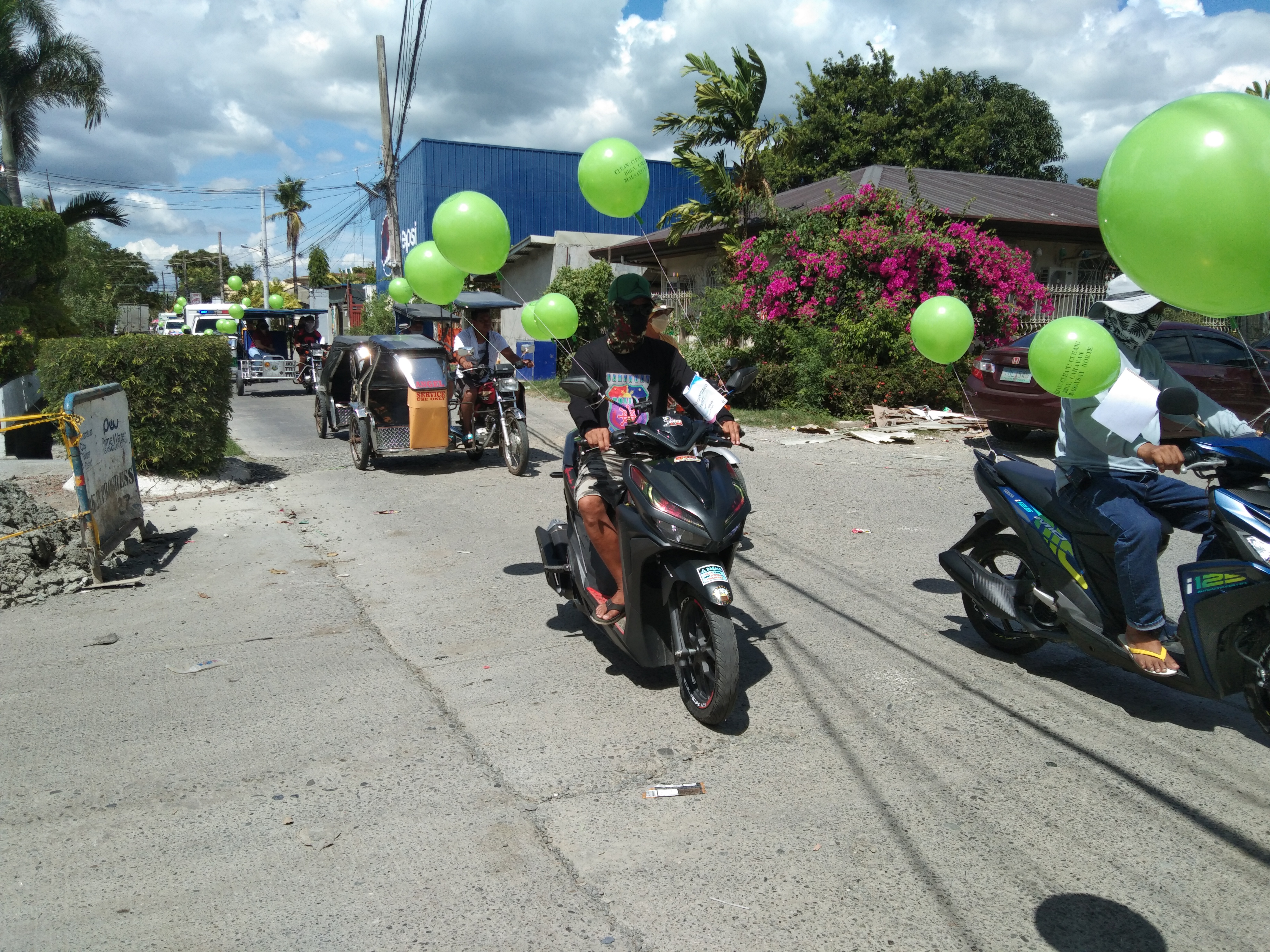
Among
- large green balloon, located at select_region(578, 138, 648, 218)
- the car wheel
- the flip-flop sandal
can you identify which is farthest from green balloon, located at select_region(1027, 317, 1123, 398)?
the car wheel

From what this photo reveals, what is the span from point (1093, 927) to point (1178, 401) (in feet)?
6.54

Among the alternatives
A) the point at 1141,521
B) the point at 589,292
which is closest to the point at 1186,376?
the point at 1141,521

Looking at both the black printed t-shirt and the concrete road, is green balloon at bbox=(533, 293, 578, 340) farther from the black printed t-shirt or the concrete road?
the black printed t-shirt

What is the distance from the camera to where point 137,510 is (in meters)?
7.15

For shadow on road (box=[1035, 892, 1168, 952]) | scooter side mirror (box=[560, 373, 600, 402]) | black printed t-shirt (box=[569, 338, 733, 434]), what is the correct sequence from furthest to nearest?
black printed t-shirt (box=[569, 338, 733, 434])
scooter side mirror (box=[560, 373, 600, 402])
shadow on road (box=[1035, 892, 1168, 952])

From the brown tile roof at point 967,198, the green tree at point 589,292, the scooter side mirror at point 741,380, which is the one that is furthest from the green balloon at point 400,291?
the scooter side mirror at point 741,380

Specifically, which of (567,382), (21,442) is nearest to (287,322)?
(21,442)

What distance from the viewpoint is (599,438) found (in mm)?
4348

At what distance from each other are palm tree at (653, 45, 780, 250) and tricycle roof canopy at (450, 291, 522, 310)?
19.9 ft

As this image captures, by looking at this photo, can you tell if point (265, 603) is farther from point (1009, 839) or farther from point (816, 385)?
point (816, 385)

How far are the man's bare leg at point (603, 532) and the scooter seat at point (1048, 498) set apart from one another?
2020 mm

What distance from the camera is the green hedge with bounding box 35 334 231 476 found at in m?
8.35

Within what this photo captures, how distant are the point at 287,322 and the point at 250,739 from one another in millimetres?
22869

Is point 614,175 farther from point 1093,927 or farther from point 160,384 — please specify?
point 1093,927
